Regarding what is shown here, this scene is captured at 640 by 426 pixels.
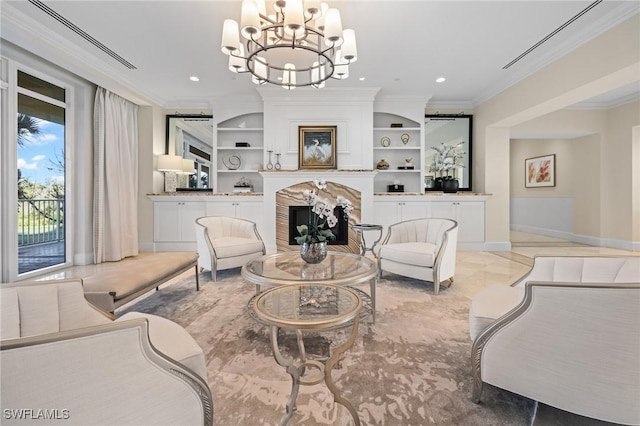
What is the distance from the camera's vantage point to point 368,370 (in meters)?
1.62

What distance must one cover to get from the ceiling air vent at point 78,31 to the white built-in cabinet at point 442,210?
4.29 m

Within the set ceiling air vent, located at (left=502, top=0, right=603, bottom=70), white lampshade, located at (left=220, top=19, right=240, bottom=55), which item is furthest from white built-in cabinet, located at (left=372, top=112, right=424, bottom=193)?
white lampshade, located at (left=220, top=19, right=240, bottom=55)

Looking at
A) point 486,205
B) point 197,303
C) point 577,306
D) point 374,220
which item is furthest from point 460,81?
point 197,303

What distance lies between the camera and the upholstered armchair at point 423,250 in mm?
3004

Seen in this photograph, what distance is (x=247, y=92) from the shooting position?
511 centimetres

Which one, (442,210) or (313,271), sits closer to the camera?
(313,271)

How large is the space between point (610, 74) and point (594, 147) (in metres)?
3.68

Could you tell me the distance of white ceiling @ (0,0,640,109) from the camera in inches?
109

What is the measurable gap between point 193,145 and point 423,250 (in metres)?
5.02

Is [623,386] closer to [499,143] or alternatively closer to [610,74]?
[610,74]

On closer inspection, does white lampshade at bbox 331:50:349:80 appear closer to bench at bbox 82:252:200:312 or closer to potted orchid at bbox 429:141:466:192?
bench at bbox 82:252:200:312

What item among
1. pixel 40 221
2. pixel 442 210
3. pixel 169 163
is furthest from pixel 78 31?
pixel 442 210

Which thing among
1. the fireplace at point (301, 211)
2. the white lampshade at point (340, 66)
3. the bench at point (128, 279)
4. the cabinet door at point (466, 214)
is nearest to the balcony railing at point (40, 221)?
the bench at point (128, 279)

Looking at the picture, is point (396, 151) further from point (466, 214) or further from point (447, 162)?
point (466, 214)
